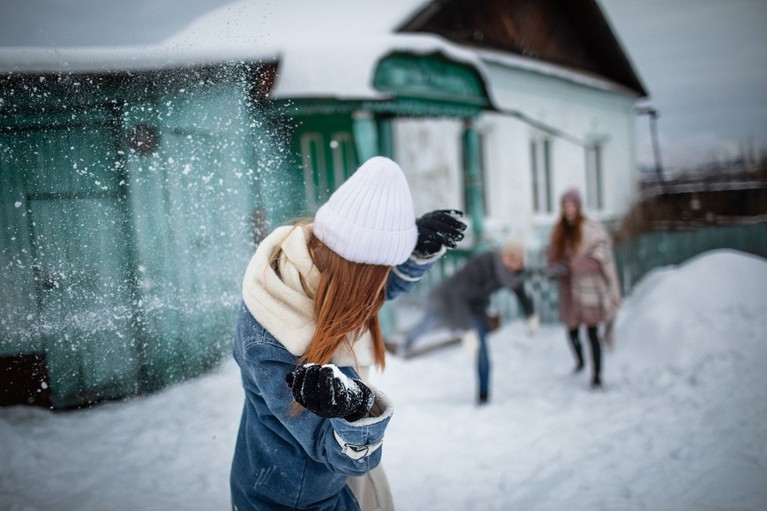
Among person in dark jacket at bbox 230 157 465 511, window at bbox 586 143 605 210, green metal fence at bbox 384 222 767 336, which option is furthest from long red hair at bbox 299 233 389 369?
window at bbox 586 143 605 210

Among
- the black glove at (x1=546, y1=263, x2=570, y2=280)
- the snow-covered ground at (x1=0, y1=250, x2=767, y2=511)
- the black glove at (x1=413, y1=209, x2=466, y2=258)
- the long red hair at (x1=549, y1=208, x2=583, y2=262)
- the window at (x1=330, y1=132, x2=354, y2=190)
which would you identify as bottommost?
the snow-covered ground at (x1=0, y1=250, x2=767, y2=511)

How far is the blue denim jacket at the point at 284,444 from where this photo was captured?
1054mm

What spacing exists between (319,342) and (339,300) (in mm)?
126

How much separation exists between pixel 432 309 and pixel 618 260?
4222 millimetres

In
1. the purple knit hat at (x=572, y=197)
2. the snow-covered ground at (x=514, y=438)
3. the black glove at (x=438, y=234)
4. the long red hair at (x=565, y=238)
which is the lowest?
the snow-covered ground at (x=514, y=438)

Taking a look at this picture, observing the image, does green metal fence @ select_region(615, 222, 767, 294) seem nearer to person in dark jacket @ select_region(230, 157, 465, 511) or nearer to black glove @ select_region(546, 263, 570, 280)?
black glove @ select_region(546, 263, 570, 280)

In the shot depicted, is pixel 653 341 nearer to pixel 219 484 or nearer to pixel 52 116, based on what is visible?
pixel 219 484

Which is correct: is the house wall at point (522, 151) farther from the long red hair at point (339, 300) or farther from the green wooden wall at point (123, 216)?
the long red hair at point (339, 300)

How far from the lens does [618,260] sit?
7234 mm

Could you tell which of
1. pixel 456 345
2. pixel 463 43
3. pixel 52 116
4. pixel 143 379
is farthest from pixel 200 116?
pixel 463 43

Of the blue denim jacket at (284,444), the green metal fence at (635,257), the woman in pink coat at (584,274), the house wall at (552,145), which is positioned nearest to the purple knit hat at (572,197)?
the woman in pink coat at (584,274)

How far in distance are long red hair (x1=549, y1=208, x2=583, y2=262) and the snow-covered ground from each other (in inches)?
46.4

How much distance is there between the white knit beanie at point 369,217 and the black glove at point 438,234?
0.39 meters

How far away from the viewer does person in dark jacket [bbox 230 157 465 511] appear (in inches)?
42.3
